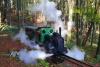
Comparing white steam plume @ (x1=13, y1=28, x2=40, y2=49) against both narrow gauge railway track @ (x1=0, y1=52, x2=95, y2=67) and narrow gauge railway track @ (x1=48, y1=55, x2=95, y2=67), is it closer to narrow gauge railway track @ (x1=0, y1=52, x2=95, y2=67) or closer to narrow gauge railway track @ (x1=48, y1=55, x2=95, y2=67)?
narrow gauge railway track @ (x1=0, y1=52, x2=95, y2=67)

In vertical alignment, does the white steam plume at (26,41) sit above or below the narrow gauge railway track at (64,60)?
above

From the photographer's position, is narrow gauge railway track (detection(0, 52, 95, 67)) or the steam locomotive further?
the steam locomotive

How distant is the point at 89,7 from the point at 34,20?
17059mm

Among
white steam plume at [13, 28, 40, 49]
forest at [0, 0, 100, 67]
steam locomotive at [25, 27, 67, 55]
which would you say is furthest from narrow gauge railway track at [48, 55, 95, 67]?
white steam plume at [13, 28, 40, 49]

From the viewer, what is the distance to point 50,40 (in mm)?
17094

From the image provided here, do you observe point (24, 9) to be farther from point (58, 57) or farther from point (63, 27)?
point (58, 57)

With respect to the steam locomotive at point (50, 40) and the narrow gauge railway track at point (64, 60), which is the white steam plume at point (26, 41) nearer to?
the steam locomotive at point (50, 40)

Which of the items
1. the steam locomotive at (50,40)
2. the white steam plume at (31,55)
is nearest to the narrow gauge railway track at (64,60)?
the steam locomotive at (50,40)

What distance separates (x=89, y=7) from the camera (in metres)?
23.9

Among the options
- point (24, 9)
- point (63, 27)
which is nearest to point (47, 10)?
point (63, 27)

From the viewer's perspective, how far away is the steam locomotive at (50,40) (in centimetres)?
1675

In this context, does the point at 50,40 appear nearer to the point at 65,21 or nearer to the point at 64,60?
the point at 64,60

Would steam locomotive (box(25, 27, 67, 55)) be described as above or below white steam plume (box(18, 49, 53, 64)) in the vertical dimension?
above

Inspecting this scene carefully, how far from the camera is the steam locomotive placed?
16750 millimetres
